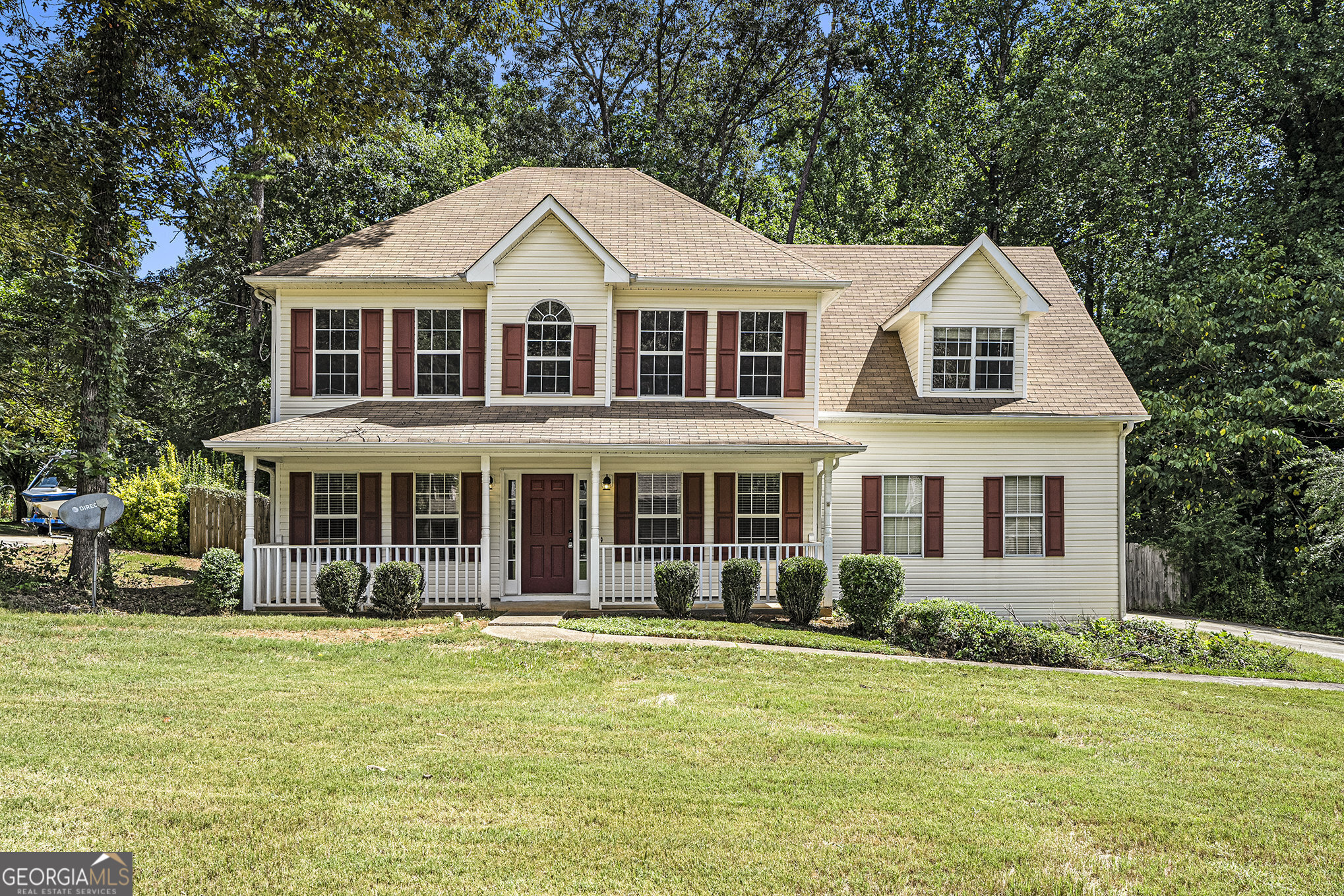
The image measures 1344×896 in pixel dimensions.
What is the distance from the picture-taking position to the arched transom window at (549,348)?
589 inches

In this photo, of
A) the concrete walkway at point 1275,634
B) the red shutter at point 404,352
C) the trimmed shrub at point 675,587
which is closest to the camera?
the trimmed shrub at point 675,587

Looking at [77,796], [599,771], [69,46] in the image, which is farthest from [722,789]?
[69,46]

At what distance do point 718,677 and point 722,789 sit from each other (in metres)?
3.49

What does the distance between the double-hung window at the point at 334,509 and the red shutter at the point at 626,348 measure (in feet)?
16.8

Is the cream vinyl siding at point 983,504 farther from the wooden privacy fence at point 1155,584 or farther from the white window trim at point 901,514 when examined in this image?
the wooden privacy fence at point 1155,584

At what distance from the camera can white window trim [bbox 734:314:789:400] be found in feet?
50.4

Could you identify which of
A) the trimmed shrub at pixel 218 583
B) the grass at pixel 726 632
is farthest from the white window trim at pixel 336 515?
the grass at pixel 726 632

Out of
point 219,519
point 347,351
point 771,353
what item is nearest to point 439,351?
point 347,351

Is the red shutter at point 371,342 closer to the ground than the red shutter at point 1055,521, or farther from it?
farther from it

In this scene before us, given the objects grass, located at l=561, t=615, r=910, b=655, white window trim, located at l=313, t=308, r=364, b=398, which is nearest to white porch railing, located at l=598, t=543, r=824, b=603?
grass, located at l=561, t=615, r=910, b=655

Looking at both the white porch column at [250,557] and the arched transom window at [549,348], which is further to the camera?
the arched transom window at [549,348]

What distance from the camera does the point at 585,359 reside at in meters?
15.0

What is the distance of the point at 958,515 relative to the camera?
1550cm

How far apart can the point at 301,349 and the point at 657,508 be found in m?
7.15
